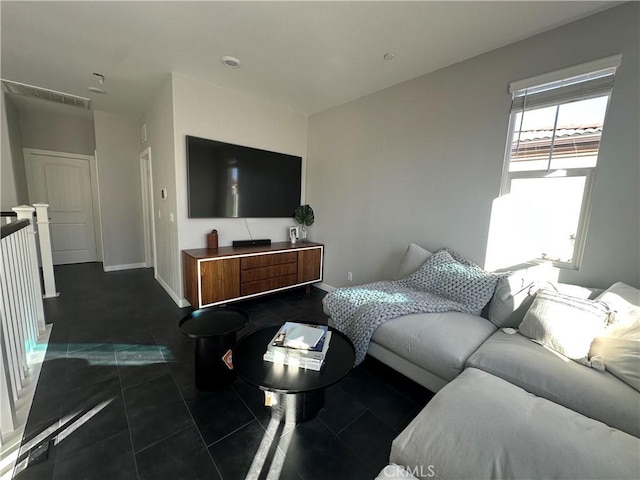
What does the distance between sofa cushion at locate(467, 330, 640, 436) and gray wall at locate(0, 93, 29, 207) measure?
18.0 feet

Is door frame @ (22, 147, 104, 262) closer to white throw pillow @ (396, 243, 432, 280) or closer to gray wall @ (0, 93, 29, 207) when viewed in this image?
gray wall @ (0, 93, 29, 207)

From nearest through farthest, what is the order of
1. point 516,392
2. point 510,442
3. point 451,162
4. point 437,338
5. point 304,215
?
point 510,442
point 516,392
point 437,338
point 451,162
point 304,215

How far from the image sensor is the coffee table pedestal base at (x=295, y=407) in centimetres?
152

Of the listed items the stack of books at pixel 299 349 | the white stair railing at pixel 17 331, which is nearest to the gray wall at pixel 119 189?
the white stair railing at pixel 17 331

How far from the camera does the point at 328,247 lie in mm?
3900

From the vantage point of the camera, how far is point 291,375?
1383mm

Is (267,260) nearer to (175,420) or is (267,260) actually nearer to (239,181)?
(239,181)

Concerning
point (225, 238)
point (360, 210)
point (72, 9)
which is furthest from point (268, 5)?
point (225, 238)

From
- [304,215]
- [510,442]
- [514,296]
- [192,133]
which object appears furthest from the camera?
[304,215]

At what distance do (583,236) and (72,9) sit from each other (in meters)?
4.12

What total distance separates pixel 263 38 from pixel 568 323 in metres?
2.99

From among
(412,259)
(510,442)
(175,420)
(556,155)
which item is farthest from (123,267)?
(556,155)

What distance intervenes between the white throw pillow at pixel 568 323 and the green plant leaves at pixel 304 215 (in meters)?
2.88

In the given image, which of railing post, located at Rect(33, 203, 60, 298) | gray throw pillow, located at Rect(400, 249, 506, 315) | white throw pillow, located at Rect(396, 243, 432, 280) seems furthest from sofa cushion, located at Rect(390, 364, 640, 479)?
railing post, located at Rect(33, 203, 60, 298)
